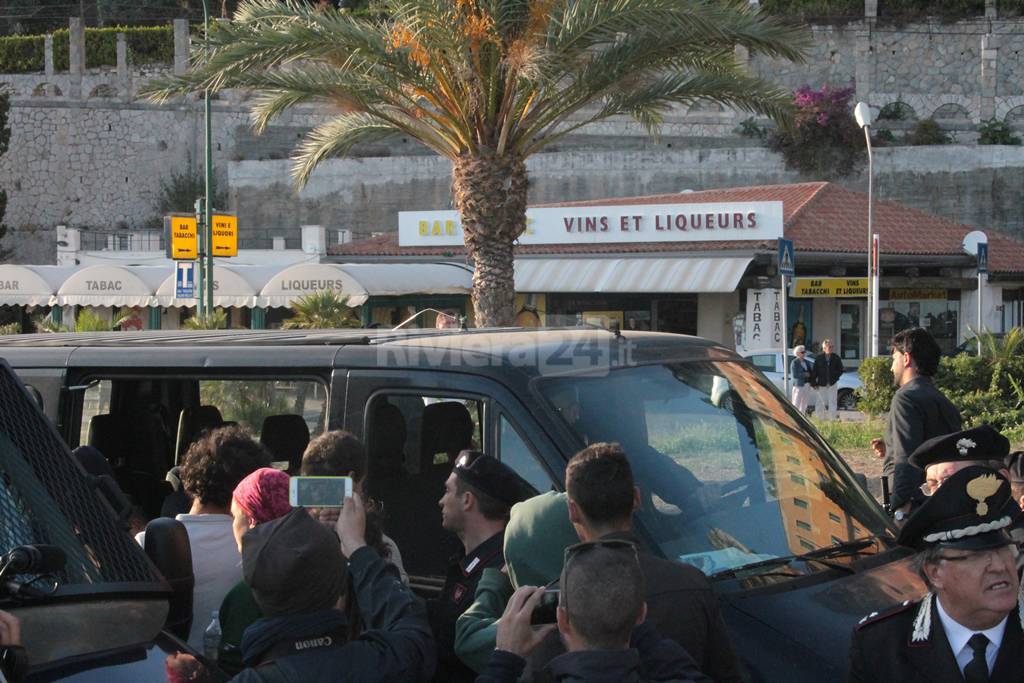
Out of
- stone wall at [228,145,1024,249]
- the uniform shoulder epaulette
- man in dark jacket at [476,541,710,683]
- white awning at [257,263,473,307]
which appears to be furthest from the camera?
stone wall at [228,145,1024,249]

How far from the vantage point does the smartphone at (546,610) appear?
9.06ft

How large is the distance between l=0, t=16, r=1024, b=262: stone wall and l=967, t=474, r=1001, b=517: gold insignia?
36307 mm

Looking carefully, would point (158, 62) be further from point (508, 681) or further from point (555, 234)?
point (508, 681)

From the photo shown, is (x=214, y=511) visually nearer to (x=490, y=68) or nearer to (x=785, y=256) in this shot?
(x=490, y=68)


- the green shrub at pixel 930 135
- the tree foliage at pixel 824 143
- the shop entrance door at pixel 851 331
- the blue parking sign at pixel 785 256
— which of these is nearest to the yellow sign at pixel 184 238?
the blue parking sign at pixel 785 256

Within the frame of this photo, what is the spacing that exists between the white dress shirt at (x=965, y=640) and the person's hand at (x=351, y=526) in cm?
153

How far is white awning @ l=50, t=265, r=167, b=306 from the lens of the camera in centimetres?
2989

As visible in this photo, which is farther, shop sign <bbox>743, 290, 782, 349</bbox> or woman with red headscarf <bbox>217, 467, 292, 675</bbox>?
shop sign <bbox>743, 290, 782, 349</bbox>

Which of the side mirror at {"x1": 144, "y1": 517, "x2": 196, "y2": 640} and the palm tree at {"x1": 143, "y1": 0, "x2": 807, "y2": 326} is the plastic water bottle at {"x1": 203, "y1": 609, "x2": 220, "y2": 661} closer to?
the side mirror at {"x1": 144, "y1": 517, "x2": 196, "y2": 640}

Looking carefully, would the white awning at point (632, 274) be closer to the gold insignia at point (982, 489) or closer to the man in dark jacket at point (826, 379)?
the man in dark jacket at point (826, 379)

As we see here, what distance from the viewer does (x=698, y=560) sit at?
12.3 feet

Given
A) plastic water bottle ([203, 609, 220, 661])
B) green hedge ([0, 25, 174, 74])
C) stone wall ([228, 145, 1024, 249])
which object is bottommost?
plastic water bottle ([203, 609, 220, 661])

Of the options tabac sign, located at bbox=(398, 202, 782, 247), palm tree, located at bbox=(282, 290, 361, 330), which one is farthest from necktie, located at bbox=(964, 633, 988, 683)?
tabac sign, located at bbox=(398, 202, 782, 247)

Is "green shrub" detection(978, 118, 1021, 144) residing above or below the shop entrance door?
above
